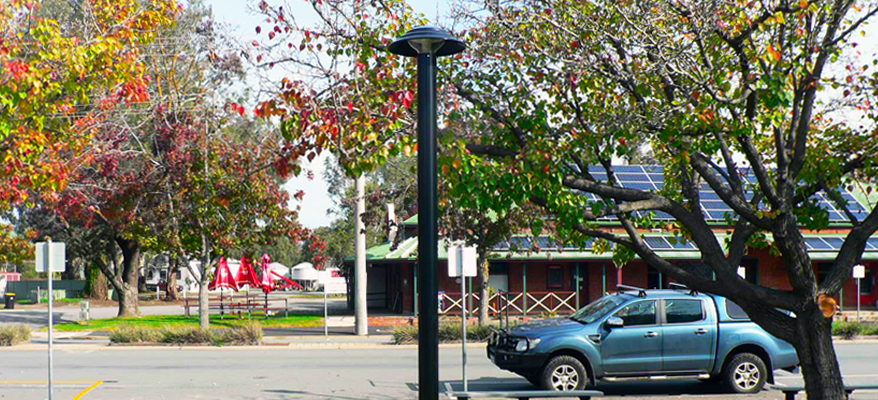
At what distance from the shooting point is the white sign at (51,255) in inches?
568

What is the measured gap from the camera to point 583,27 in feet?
31.5

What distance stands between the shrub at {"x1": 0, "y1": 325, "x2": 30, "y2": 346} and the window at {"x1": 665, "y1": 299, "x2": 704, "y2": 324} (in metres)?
18.5

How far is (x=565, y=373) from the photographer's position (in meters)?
13.2

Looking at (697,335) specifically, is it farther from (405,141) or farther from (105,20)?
(105,20)

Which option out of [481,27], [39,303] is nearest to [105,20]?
[481,27]

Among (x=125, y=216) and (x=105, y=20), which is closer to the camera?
(x=105, y=20)

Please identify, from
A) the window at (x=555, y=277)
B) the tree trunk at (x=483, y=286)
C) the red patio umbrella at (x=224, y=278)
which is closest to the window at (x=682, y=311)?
the tree trunk at (x=483, y=286)

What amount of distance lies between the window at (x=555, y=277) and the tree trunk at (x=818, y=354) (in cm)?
2448

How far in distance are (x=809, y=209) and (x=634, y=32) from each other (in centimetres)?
296

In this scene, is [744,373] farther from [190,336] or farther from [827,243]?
[827,243]

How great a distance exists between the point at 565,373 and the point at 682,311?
7.67ft

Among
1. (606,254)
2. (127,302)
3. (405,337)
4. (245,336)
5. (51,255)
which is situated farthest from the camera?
(127,302)

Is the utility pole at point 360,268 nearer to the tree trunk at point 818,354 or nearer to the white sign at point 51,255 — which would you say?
the white sign at point 51,255

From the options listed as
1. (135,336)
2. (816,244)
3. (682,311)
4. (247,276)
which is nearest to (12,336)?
(135,336)
